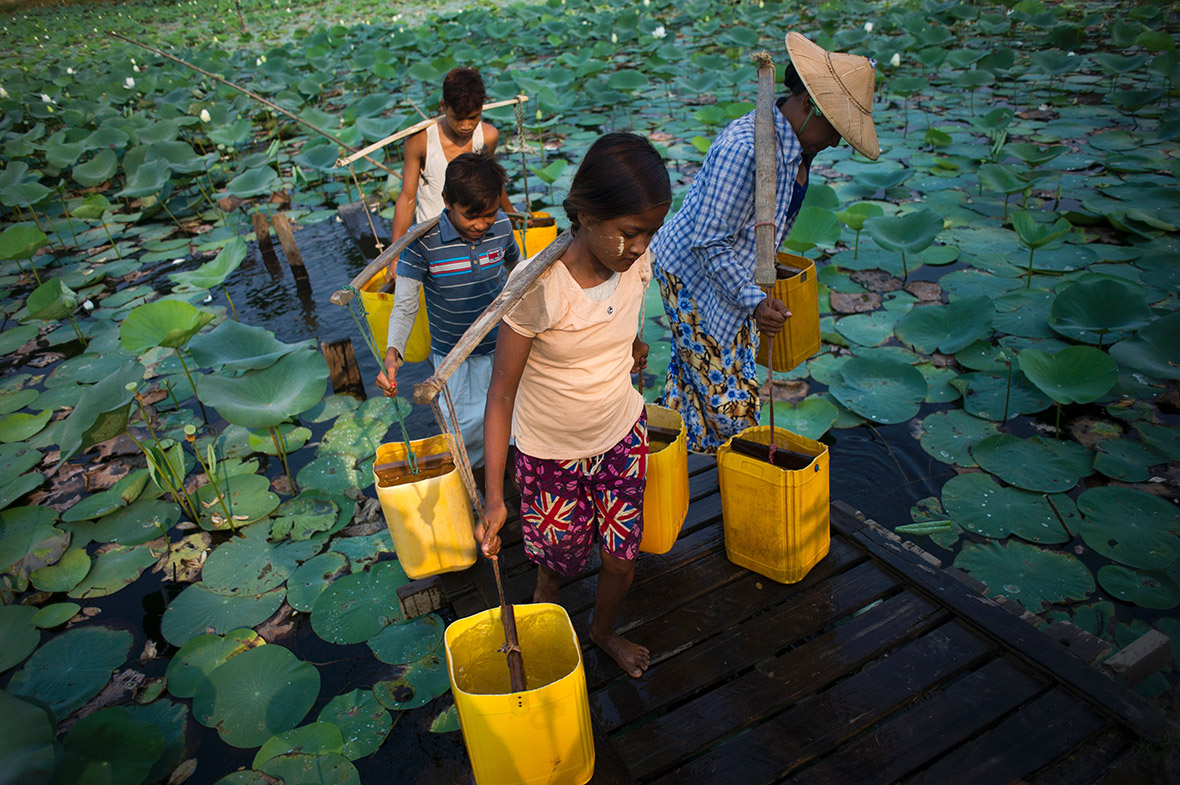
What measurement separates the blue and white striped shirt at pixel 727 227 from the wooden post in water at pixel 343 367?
2425 mm

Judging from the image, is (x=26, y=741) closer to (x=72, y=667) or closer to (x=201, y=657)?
(x=201, y=657)

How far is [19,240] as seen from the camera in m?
4.92

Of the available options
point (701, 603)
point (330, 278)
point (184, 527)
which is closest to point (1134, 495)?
point (701, 603)

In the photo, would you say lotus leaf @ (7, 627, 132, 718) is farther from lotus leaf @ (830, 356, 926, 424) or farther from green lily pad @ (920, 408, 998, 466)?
green lily pad @ (920, 408, 998, 466)

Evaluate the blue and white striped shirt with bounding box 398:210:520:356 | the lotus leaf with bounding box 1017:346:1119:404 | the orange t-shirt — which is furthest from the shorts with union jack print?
the lotus leaf with bounding box 1017:346:1119:404

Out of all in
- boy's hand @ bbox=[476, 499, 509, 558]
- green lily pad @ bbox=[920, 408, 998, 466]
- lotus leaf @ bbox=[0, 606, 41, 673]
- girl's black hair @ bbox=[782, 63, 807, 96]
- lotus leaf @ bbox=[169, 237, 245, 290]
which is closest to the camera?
boy's hand @ bbox=[476, 499, 509, 558]

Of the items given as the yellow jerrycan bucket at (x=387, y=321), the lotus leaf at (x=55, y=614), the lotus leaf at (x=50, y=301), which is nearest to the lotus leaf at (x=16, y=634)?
the lotus leaf at (x=55, y=614)

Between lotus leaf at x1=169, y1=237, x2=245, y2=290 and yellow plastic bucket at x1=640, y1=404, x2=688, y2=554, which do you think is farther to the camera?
lotus leaf at x1=169, y1=237, x2=245, y2=290

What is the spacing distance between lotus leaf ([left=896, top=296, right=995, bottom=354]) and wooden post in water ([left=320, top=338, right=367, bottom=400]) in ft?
10.3

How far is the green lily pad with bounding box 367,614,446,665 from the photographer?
240cm

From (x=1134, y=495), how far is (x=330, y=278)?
5.21 m

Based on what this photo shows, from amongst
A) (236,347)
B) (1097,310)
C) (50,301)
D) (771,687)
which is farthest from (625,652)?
(50,301)

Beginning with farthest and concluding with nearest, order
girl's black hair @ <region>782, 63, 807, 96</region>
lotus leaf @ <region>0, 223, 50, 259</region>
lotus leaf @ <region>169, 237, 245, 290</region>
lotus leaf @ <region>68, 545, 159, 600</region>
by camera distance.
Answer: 1. lotus leaf @ <region>0, 223, 50, 259</region>
2. lotus leaf @ <region>169, 237, 245, 290</region>
3. lotus leaf @ <region>68, 545, 159, 600</region>
4. girl's black hair @ <region>782, 63, 807, 96</region>

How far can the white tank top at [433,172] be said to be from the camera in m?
2.92
